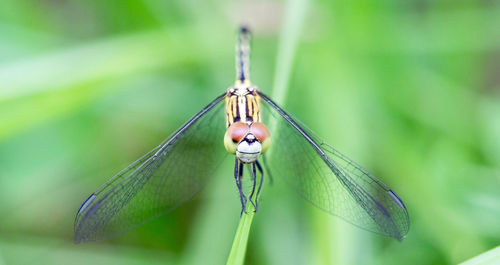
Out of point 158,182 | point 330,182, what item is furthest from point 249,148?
point 158,182

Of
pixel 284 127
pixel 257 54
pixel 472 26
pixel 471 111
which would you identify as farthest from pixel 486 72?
pixel 284 127

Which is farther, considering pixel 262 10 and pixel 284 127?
pixel 262 10

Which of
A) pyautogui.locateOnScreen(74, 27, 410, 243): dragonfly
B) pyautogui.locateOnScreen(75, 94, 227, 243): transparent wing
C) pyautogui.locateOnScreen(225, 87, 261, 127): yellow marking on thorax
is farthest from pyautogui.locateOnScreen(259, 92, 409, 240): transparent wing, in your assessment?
pyautogui.locateOnScreen(75, 94, 227, 243): transparent wing

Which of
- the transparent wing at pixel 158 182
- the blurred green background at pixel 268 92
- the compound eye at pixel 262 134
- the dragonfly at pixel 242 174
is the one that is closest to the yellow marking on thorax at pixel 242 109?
the dragonfly at pixel 242 174

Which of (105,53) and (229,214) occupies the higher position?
(105,53)

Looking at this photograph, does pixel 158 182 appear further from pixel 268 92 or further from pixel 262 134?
pixel 268 92

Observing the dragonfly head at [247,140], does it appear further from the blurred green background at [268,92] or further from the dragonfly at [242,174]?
the blurred green background at [268,92]

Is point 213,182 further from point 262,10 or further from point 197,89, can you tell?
point 262,10
